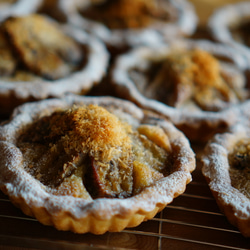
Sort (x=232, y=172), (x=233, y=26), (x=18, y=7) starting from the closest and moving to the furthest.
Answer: (x=232, y=172) → (x=18, y=7) → (x=233, y=26)

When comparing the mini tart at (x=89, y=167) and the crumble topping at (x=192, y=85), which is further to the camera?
the crumble topping at (x=192, y=85)

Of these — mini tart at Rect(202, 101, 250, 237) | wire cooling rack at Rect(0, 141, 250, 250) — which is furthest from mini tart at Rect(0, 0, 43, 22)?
mini tart at Rect(202, 101, 250, 237)

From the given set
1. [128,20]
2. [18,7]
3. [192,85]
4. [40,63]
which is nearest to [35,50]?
[40,63]

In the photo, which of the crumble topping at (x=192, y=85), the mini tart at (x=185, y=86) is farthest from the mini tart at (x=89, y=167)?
the crumble topping at (x=192, y=85)

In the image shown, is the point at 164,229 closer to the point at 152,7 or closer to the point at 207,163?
the point at 207,163

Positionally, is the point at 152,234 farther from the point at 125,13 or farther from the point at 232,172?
the point at 125,13

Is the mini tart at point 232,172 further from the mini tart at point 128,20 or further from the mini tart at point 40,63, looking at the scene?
the mini tart at point 128,20
